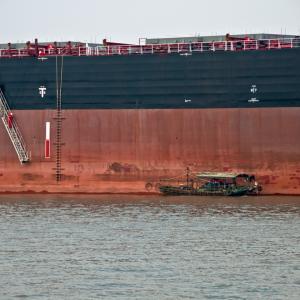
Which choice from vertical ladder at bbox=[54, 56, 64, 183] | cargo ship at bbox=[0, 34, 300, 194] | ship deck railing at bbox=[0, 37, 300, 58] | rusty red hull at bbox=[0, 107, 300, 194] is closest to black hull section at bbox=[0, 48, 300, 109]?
cargo ship at bbox=[0, 34, 300, 194]

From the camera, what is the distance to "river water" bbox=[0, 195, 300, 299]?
1478 inches

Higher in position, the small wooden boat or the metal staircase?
the metal staircase

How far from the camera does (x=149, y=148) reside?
69250mm

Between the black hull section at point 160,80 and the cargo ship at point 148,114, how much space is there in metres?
0.06

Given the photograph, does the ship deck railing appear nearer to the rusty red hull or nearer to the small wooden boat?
the rusty red hull

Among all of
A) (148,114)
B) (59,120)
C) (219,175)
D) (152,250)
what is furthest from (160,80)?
(152,250)

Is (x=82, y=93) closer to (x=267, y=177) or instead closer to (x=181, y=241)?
(x=267, y=177)

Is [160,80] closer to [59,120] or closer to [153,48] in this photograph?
[153,48]

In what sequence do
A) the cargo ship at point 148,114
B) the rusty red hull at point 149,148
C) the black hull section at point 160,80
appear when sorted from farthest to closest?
the black hull section at point 160,80
the cargo ship at point 148,114
the rusty red hull at point 149,148

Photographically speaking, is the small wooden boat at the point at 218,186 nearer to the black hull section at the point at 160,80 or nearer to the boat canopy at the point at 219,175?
the boat canopy at the point at 219,175

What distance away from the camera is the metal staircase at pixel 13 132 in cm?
7231

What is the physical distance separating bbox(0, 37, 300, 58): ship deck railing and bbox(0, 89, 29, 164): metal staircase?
11.0 feet

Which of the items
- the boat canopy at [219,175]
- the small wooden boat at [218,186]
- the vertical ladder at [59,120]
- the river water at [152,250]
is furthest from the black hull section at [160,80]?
the river water at [152,250]

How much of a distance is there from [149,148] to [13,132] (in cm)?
905
